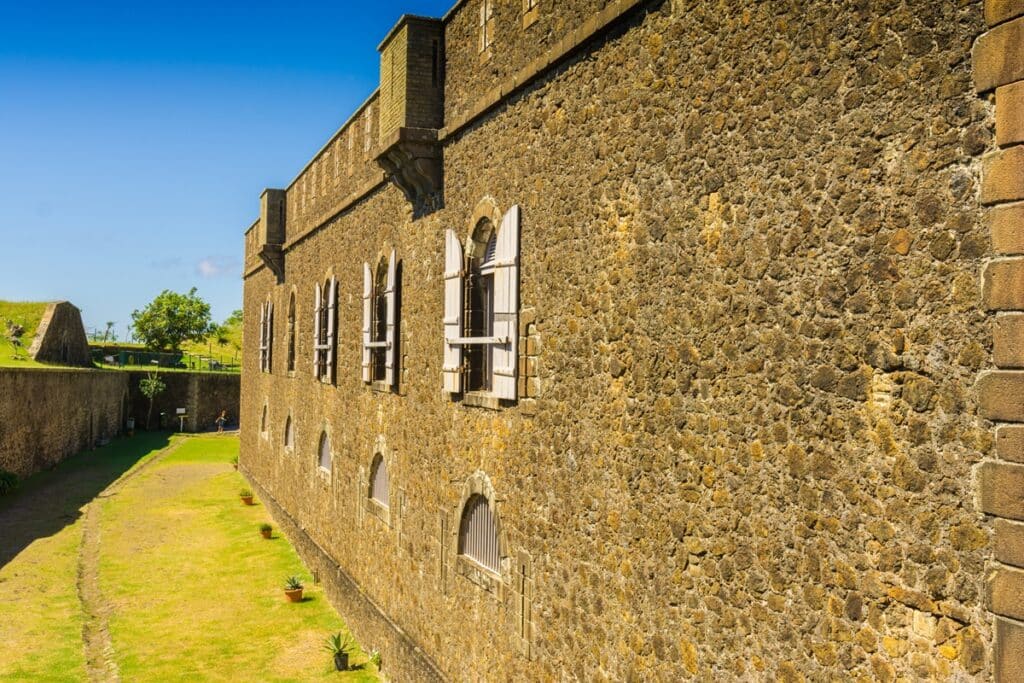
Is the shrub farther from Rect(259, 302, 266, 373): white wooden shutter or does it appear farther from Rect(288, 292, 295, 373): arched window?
Rect(288, 292, 295, 373): arched window

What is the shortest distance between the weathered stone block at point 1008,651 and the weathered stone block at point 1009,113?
1.99 metres

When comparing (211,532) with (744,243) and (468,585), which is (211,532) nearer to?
(468,585)

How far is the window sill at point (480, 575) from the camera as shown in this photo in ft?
26.6

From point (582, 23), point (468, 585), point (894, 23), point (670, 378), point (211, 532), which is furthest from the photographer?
point (211, 532)

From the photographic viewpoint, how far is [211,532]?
65.7ft

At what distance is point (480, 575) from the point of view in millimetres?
8516

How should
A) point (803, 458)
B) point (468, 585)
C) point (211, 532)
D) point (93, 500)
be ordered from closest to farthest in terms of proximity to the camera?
point (803, 458) → point (468, 585) → point (211, 532) → point (93, 500)

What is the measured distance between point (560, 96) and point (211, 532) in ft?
52.8

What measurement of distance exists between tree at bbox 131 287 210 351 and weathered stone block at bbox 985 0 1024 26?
68813 millimetres

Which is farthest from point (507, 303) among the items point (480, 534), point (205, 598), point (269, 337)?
point (269, 337)

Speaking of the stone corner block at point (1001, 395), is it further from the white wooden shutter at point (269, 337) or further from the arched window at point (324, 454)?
the white wooden shutter at point (269, 337)

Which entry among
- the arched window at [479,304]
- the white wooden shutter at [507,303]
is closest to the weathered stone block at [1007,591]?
the white wooden shutter at [507,303]

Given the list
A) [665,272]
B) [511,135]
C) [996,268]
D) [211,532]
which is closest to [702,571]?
[665,272]

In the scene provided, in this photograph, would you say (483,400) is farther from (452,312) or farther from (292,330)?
(292,330)
